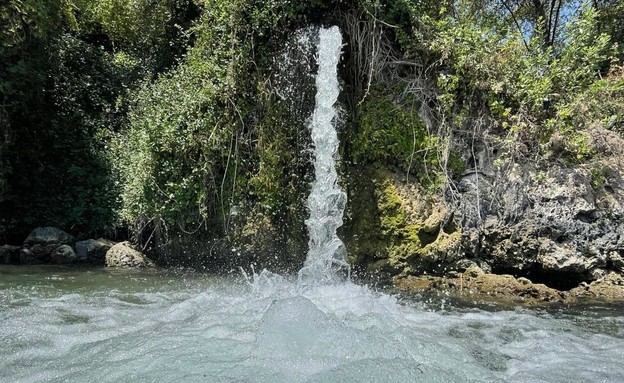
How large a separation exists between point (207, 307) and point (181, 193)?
9.79 feet

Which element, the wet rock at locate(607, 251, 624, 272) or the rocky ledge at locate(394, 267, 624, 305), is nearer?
Result: the rocky ledge at locate(394, 267, 624, 305)

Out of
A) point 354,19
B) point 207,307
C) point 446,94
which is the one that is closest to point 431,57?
point 446,94

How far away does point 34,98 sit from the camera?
31.8ft

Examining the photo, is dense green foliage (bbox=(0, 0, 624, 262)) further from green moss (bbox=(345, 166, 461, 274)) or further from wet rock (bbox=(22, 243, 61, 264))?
wet rock (bbox=(22, 243, 61, 264))

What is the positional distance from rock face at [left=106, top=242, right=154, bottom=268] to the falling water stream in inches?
55.2

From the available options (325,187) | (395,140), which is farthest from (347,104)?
(325,187)

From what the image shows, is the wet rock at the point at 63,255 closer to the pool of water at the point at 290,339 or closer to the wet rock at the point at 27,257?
the wet rock at the point at 27,257

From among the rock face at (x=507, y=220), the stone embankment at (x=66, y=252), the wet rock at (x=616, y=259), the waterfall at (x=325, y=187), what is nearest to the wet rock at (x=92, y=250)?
the stone embankment at (x=66, y=252)

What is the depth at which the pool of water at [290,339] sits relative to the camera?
3.15 m

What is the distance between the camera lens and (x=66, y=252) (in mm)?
8328

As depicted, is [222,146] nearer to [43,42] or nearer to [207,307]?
[207,307]

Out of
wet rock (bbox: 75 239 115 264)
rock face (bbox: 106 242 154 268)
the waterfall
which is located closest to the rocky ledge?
→ the waterfall

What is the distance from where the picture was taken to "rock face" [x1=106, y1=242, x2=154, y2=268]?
7.86m

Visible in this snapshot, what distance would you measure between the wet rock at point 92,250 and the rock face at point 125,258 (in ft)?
1.45
